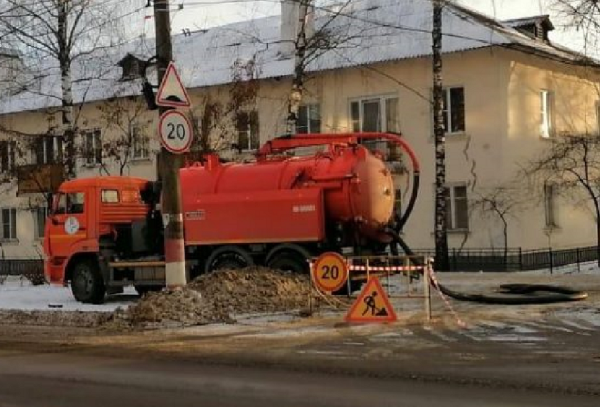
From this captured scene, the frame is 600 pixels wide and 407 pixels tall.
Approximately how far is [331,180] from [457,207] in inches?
521

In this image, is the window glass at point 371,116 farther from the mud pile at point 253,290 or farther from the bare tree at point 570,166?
the mud pile at point 253,290

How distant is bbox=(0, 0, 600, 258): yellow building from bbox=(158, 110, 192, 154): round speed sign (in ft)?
44.6

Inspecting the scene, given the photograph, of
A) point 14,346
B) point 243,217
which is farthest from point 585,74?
point 14,346

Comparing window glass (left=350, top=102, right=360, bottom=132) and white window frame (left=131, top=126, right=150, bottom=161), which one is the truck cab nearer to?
window glass (left=350, top=102, right=360, bottom=132)

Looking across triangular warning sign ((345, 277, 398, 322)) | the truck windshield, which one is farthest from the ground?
the truck windshield

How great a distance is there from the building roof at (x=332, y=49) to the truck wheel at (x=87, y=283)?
1161cm

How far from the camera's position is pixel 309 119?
33.5 metres

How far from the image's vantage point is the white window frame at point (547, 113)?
1248 inches

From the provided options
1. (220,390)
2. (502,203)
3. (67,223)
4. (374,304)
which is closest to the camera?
(220,390)

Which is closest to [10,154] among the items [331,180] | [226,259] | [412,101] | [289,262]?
[412,101]

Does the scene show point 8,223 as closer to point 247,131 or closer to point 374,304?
point 247,131

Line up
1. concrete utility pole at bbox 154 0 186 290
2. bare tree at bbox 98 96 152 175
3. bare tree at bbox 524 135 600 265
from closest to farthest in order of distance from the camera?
concrete utility pole at bbox 154 0 186 290, bare tree at bbox 524 135 600 265, bare tree at bbox 98 96 152 175

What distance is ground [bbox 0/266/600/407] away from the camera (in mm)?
8758

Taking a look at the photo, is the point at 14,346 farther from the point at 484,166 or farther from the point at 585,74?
the point at 585,74
